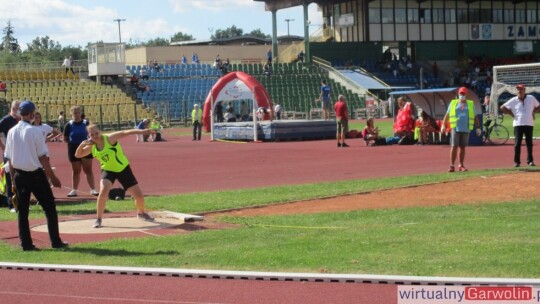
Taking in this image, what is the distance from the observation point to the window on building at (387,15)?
74.8 meters

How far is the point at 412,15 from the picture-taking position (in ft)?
250

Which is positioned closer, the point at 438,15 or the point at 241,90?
the point at 241,90

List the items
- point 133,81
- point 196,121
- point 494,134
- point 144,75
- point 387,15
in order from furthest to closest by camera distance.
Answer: point 387,15, point 144,75, point 133,81, point 196,121, point 494,134

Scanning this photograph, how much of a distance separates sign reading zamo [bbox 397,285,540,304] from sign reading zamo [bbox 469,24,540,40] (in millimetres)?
71970

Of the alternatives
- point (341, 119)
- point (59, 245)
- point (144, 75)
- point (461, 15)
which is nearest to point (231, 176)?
point (341, 119)

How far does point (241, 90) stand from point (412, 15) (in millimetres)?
36870

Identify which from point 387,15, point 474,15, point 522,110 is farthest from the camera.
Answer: point 474,15

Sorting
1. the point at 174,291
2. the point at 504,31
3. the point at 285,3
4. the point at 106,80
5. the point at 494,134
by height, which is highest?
the point at 285,3

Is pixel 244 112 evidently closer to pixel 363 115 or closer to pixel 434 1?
pixel 363 115

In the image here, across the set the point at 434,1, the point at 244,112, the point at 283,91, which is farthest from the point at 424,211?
the point at 434,1

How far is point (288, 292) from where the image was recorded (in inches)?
362

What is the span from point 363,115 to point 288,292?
181 feet

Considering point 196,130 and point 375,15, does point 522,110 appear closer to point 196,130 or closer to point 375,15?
point 196,130

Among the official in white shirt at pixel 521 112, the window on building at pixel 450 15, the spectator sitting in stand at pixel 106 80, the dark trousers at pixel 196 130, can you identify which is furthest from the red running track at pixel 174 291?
the window on building at pixel 450 15
